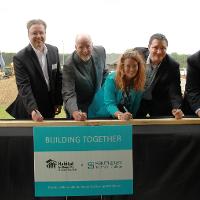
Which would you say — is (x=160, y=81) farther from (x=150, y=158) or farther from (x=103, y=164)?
(x=103, y=164)

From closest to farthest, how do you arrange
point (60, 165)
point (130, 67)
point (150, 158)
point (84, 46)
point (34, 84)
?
1. point (60, 165)
2. point (150, 158)
3. point (130, 67)
4. point (84, 46)
5. point (34, 84)

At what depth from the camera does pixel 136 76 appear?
2479 millimetres

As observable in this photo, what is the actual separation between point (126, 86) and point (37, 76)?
27.9 inches

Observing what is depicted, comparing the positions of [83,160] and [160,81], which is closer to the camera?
[83,160]

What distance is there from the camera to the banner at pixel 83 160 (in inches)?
86.0

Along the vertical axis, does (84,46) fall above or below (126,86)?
above

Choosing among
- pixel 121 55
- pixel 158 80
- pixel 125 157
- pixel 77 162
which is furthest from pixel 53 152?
pixel 158 80

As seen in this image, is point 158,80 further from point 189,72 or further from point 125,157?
point 125,157

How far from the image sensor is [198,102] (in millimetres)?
2578

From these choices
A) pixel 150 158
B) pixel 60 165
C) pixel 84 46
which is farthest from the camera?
pixel 84 46

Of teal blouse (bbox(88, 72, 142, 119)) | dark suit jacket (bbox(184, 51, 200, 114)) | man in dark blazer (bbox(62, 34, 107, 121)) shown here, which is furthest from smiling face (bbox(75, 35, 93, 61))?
dark suit jacket (bbox(184, 51, 200, 114))

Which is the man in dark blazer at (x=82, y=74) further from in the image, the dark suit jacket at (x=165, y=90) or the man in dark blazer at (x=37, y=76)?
the dark suit jacket at (x=165, y=90)

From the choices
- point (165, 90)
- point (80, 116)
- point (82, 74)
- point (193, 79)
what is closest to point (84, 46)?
point (82, 74)

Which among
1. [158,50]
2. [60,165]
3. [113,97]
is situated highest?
[158,50]
